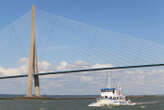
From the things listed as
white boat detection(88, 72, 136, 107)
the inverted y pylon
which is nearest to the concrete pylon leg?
the inverted y pylon

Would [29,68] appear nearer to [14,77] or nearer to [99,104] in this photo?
[14,77]

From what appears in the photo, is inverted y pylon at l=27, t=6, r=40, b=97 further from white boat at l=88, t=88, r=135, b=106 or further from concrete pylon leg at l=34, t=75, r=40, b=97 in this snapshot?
white boat at l=88, t=88, r=135, b=106

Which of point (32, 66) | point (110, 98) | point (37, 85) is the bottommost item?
point (110, 98)

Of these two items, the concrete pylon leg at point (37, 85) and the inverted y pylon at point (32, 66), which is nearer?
the inverted y pylon at point (32, 66)

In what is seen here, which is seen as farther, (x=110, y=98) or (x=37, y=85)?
(x=37, y=85)

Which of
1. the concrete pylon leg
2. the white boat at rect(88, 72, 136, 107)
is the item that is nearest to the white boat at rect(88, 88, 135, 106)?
the white boat at rect(88, 72, 136, 107)

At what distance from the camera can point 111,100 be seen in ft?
203

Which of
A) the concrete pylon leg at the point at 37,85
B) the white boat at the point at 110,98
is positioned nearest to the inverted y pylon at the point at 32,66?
the concrete pylon leg at the point at 37,85

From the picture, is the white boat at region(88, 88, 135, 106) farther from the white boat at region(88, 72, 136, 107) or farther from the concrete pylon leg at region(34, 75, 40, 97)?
the concrete pylon leg at region(34, 75, 40, 97)

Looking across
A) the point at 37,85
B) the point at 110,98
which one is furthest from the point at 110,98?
the point at 37,85

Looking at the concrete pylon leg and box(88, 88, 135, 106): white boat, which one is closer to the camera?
box(88, 88, 135, 106): white boat

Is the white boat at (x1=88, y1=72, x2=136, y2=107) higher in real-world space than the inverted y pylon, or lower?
lower

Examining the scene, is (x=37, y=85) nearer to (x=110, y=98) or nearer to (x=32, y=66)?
(x=32, y=66)

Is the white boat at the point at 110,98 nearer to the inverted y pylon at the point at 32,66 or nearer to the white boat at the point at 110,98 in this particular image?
the white boat at the point at 110,98
